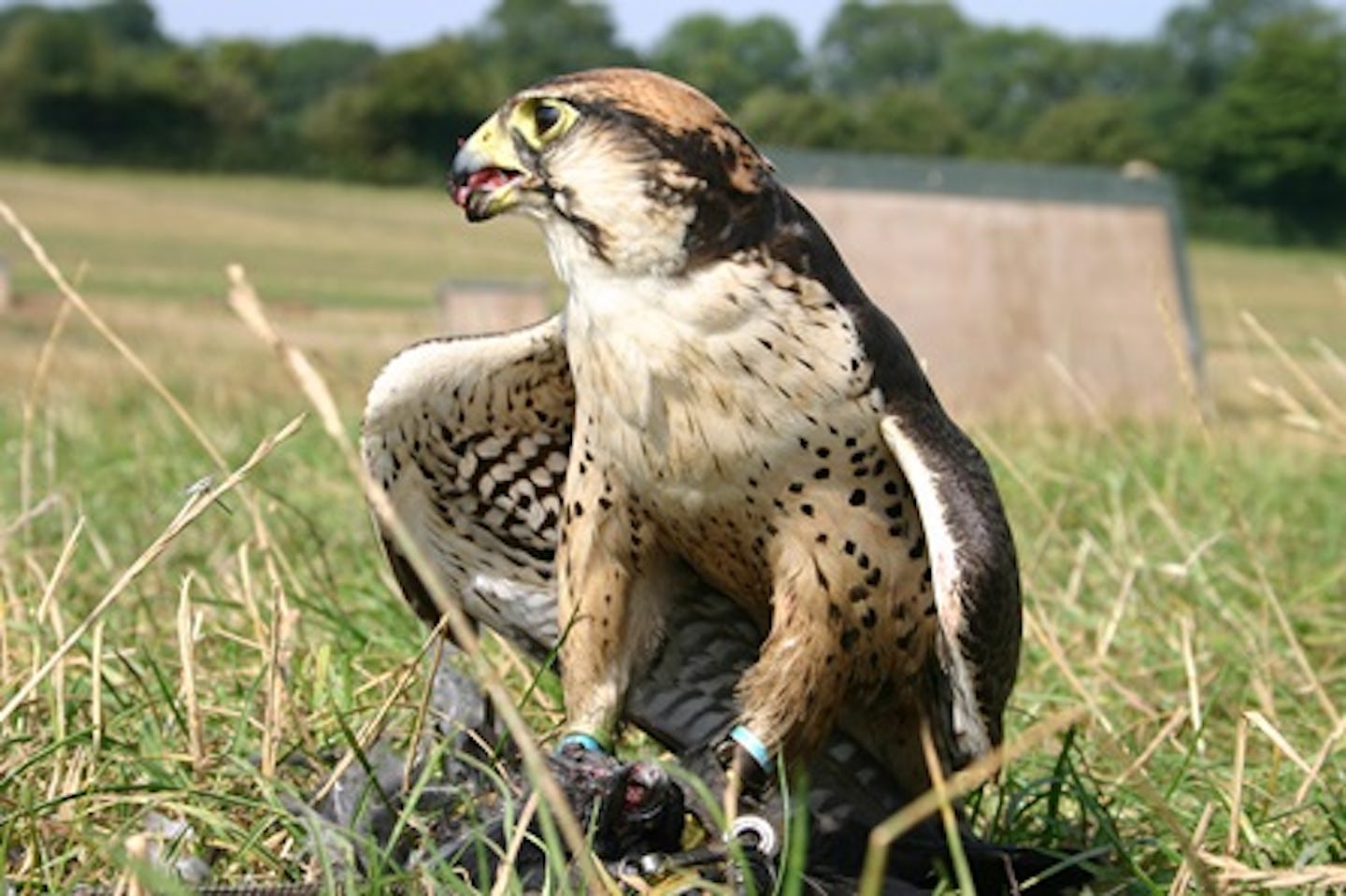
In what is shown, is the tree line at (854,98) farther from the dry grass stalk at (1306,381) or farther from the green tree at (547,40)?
the dry grass stalk at (1306,381)

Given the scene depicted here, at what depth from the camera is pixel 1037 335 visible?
9.72m

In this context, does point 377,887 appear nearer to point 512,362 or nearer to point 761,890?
point 761,890

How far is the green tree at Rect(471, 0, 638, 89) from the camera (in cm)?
501

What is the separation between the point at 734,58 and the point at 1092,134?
41.5 m

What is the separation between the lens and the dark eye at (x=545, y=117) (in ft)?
6.20

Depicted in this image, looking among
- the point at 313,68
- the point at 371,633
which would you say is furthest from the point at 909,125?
the point at 313,68

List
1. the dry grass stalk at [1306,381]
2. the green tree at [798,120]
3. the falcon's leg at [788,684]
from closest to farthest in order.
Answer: the falcon's leg at [788,684], the dry grass stalk at [1306,381], the green tree at [798,120]

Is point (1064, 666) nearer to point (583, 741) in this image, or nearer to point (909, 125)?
point (583, 741)

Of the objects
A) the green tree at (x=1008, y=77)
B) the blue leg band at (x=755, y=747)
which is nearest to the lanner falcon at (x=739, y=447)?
the blue leg band at (x=755, y=747)

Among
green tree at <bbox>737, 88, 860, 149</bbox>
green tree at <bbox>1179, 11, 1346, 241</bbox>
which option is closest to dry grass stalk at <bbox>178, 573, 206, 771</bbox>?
green tree at <bbox>737, 88, 860, 149</bbox>

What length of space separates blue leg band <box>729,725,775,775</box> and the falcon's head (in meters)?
0.51

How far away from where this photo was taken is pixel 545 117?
1.90 metres

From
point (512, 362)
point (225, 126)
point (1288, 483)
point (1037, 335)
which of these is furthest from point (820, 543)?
point (225, 126)

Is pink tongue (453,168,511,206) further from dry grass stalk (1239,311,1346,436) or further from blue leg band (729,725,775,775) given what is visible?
dry grass stalk (1239,311,1346,436)
